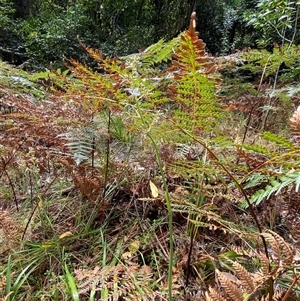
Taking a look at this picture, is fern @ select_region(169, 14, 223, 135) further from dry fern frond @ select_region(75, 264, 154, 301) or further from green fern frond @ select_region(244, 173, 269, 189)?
dry fern frond @ select_region(75, 264, 154, 301)

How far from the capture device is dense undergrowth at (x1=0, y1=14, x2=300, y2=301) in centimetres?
59

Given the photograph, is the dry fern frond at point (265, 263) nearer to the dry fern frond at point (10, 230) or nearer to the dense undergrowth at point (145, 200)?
the dense undergrowth at point (145, 200)

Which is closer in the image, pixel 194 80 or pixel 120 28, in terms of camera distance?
pixel 194 80

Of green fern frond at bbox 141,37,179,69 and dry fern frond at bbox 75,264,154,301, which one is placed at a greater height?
green fern frond at bbox 141,37,179,69

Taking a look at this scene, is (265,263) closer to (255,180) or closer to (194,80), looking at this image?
(255,180)

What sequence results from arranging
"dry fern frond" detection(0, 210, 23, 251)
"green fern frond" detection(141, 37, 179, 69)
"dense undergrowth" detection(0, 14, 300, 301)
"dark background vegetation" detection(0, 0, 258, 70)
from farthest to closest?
"dark background vegetation" detection(0, 0, 258, 70) → "green fern frond" detection(141, 37, 179, 69) → "dry fern frond" detection(0, 210, 23, 251) → "dense undergrowth" detection(0, 14, 300, 301)

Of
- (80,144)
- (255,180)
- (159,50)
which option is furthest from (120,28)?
(255,180)

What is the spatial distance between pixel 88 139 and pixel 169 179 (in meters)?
0.32

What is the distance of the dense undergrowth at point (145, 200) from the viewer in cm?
59

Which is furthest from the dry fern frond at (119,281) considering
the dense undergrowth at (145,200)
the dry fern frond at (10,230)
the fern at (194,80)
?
the fern at (194,80)

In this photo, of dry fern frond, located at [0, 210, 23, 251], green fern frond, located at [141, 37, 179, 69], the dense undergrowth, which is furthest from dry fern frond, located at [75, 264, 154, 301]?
green fern frond, located at [141, 37, 179, 69]

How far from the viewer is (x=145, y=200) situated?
0.78 metres

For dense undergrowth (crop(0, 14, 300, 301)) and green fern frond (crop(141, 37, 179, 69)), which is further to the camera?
green fern frond (crop(141, 37, 179, 69))

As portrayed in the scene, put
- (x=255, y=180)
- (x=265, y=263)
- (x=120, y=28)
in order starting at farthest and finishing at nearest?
(x=120, y=28) < (x=255, y=180) < (x=265, y=263)
